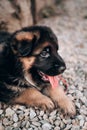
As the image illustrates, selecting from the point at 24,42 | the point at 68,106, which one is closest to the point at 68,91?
the point at 68,106

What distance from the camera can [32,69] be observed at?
462cm

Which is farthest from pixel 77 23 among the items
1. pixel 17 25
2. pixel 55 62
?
pixel 55 62

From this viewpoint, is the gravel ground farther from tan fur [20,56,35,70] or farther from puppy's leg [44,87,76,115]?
tan fur [20,56,35,70]

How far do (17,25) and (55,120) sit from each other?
2824mm

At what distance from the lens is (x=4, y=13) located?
6.62m

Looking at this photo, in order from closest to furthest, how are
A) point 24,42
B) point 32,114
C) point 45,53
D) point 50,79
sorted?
point 24,42, point 45,53, point 32,114, point 50,79

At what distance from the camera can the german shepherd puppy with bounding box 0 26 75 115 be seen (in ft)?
14.8

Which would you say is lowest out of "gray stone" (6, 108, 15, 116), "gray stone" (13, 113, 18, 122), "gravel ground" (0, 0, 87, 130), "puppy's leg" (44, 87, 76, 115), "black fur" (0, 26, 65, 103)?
"gravel ground" (0, 0, 87, 130)

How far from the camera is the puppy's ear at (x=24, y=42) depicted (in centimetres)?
441

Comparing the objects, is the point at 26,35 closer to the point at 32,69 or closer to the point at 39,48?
the point at 39,48

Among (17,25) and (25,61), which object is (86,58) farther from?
(25,61)

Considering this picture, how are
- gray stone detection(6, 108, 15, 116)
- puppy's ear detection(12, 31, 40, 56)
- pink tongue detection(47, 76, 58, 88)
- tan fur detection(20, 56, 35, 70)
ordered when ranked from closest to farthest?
puppy's ear detection(12, 31, 40, 56) → tan fur detection(20, 56, 35, 70) → gray stone detection(6, 108, 15, 116) → pink tongue detection(47, 76, 58, 88)

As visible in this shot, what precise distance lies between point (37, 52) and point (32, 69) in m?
0.25

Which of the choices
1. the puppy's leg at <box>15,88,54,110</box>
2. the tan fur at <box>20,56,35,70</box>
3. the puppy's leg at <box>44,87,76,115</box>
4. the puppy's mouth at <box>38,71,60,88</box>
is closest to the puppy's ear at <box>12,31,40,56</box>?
the tan fur at <box>20,56,35,70</box>
